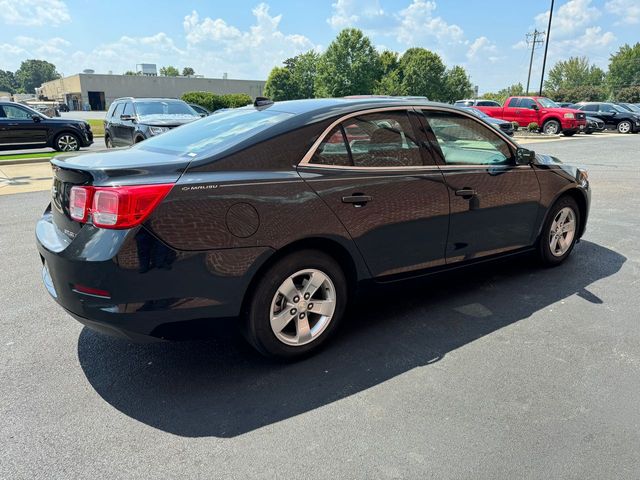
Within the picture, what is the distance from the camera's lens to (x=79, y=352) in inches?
128

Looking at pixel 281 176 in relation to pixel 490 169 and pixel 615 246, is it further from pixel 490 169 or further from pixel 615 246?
pixel 615 246

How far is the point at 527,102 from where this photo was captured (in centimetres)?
2553

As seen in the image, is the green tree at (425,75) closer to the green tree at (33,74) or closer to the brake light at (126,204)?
the brake light at (126,204)

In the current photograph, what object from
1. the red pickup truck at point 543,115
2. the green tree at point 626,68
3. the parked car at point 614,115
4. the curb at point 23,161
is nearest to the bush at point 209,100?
the red pickup truck at point 543,115

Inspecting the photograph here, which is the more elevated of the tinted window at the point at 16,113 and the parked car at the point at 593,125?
the tinted window at the point at 16,113

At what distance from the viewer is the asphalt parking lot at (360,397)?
7.44 feet

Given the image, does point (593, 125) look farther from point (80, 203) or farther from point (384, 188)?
point (80, 203)

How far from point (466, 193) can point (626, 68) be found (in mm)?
119821

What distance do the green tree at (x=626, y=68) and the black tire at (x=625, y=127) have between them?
83540 mm

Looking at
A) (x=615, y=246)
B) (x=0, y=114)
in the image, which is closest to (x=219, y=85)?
(x=0, y=114)

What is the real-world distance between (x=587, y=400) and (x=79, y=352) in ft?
10.5

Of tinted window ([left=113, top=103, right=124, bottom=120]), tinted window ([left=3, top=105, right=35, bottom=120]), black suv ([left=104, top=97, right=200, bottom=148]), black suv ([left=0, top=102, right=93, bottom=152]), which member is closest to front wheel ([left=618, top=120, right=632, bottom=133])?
black suv ([left=104, top=97, right=200, bottom=148])

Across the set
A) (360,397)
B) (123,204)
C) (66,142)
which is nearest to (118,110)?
(66,142)

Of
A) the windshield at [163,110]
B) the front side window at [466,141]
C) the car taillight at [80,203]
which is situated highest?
the windshield at [163,110]
